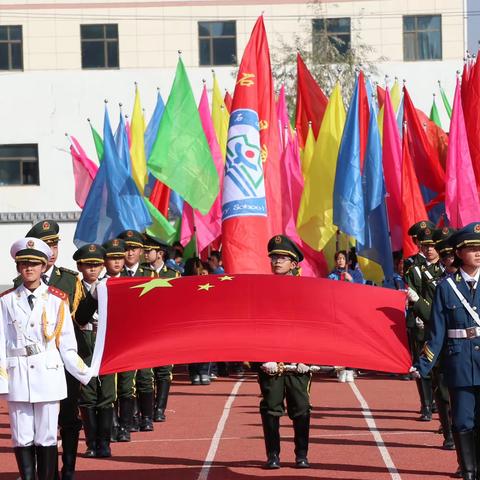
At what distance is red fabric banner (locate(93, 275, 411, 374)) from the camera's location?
1024cm

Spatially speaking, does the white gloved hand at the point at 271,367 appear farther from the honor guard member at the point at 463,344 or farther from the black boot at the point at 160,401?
the black boot at the point at 160,401

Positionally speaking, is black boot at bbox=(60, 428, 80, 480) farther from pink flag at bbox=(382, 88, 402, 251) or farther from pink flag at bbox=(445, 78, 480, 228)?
pink flag at bbox=(382, 88, 402, 251)

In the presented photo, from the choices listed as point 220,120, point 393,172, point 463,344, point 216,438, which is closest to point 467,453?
point 463,344

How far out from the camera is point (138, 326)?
410 inches

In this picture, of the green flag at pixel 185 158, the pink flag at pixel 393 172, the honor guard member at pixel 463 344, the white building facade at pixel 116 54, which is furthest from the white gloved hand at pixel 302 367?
the white building facade at pixel 116 54

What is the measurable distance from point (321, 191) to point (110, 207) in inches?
140

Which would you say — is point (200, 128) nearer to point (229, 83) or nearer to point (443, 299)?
point (443, 299)

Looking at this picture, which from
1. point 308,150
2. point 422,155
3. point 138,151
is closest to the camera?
point 422,155

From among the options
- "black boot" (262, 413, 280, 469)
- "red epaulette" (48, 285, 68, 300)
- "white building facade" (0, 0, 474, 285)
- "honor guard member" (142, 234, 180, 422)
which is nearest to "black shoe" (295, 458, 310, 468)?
"black boot" (262, 413, 280, 469)

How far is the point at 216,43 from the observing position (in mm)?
43656

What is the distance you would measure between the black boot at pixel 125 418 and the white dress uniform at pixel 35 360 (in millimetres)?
3810

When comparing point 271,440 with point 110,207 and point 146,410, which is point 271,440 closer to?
point 146,410

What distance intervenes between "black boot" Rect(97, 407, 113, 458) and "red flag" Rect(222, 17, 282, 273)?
4857 mm

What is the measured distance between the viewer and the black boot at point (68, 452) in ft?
33.9
